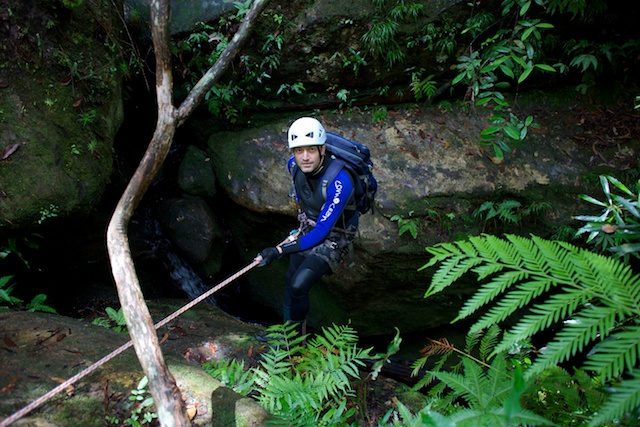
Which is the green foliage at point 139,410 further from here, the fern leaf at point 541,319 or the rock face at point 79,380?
the fern leaf at point 541,319

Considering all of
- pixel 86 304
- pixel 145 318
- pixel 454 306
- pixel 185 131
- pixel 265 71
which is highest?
pixel 265 71

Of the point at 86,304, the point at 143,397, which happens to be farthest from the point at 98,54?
the point at 143,397

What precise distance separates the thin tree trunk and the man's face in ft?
5.43

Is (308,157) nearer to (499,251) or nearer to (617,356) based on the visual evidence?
(499,251)

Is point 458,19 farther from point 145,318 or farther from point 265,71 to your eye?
point 145,318

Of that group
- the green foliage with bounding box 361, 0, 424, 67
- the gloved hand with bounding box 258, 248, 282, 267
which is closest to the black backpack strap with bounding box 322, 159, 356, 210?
the gloved hand with bounding box 258, 248, 282, 267

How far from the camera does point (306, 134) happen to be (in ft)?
14.9

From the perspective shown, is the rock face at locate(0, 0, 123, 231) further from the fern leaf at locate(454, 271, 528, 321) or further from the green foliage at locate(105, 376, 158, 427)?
the fern leaf at locate(454, 271, 528, 321)

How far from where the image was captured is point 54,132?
530 cm

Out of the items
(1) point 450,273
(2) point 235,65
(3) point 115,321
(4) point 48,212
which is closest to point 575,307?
(1) point 450,273

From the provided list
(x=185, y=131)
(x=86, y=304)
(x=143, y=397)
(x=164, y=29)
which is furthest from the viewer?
(x=185, y=131)

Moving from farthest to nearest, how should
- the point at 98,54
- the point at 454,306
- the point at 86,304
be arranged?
the point at 454,306 → the point at 86,304 → the point at 98,54

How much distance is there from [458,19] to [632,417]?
745 centimetres

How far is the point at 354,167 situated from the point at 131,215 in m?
2.70
